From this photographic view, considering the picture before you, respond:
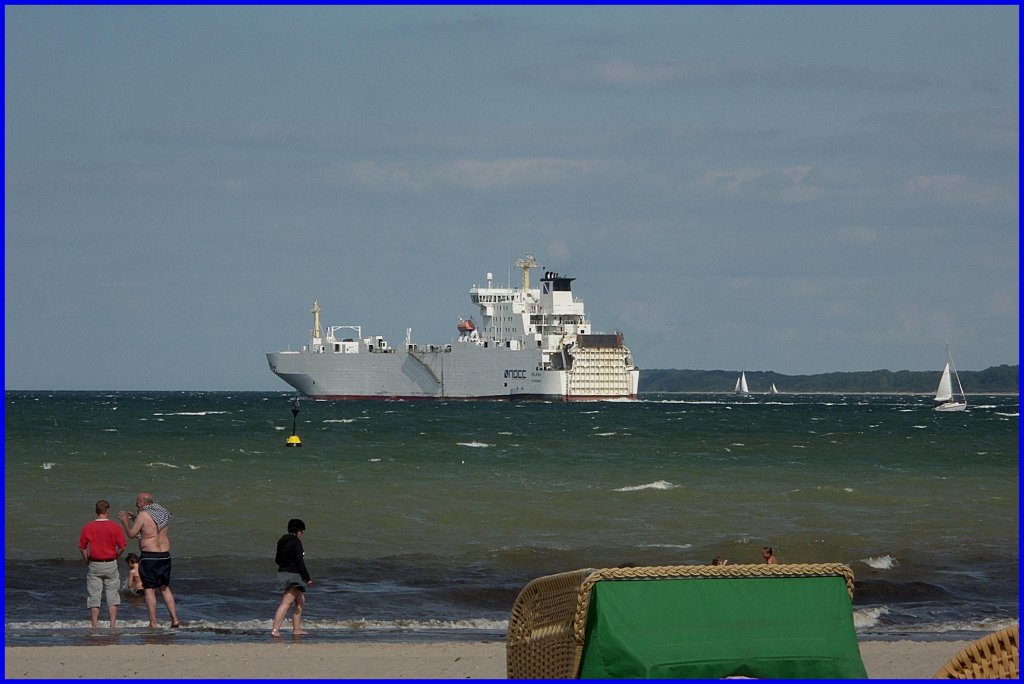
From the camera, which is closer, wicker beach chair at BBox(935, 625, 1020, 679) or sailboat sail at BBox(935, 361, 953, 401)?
wicker beach chair at BBox(935, 625, 1020, 679)

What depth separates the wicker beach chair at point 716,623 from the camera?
5.46 m

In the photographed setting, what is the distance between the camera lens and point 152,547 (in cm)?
1218

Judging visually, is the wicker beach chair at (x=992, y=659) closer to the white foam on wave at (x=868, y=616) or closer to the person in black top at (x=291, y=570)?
the person in black top at (x=291, y=570)

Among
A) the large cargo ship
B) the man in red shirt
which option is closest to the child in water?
the man in red shirt

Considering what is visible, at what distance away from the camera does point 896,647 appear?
11.2m

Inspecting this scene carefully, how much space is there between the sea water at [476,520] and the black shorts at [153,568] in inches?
17.2

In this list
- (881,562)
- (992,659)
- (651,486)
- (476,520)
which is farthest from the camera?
(651,486)

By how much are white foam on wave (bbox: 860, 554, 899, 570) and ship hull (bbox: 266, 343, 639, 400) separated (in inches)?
3405

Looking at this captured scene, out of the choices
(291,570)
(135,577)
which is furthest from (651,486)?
(291,570)

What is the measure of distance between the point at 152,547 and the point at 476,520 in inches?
500

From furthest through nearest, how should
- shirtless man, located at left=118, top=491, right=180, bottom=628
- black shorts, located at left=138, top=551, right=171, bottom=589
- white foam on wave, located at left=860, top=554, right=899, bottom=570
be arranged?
1. white foam on wave, located at left=860, top=554, right=899, bottom=570
2. black shorts, located at left=138, top=551, right=171, bottom=589
3. shirtless man, located at left=118, top=491, right=180, bottom=628

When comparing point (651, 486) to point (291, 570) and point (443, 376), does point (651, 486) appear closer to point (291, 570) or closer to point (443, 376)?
point (291, 570)

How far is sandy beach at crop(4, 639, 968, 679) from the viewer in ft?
32.2

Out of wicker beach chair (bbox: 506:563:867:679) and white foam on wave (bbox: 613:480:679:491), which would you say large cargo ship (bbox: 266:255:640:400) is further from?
→ wicker beach chair (bbox: 506:563:867:679)
